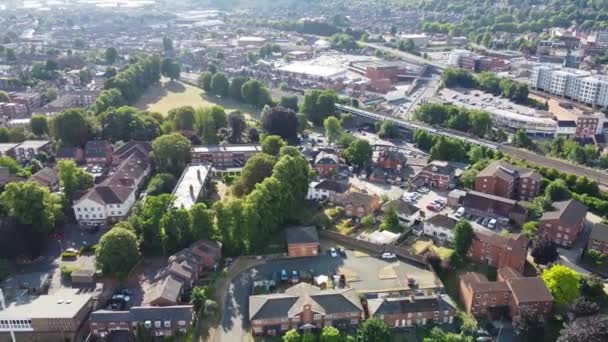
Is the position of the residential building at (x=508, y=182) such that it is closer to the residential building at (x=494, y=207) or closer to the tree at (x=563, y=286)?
the residential building at (x=494, y=207)

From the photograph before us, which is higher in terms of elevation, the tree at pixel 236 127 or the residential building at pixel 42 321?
the tree at pixel 236 127

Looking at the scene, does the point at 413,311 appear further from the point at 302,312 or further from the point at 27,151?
the point at 27,151

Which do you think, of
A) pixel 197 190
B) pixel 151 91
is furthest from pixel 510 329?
pixel 151 91

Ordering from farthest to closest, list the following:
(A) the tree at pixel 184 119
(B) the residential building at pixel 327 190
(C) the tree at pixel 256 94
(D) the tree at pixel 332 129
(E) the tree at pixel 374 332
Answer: (C) the tree at pixel 256 94 → (A) the tree at pixel 184 119 → (D) the tree at pixel 332 129 → (B) the residential building at pixel 327 190 → (E) the tree at pixel 374 332

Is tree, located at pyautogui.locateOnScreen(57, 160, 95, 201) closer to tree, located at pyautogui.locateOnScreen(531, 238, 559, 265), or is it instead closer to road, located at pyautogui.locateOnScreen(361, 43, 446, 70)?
tree, located at pyautogui.locateOnScreen(531, 238, 559, 265)

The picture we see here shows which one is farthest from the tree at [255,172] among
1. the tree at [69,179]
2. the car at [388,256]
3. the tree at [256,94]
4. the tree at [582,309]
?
the tree at [256,94]

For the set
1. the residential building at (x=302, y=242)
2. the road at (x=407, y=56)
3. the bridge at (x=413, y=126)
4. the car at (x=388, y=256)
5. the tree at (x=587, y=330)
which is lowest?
the car at (x=388, y=256)

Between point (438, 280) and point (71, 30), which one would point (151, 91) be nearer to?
point (438, 280)
